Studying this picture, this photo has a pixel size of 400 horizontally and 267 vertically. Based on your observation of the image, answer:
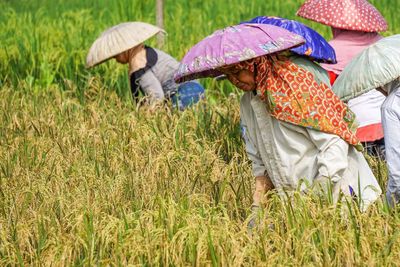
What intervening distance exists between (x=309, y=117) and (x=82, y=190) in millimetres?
1070

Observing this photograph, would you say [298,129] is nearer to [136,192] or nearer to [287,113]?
[287,113]

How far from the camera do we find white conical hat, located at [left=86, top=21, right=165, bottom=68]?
5.84 m

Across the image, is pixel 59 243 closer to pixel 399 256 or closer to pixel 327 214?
pixel 327 214

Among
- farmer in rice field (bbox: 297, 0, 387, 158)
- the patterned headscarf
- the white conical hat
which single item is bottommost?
the white conical hat

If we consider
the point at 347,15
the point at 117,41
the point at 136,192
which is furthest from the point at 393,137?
the point at 117,41

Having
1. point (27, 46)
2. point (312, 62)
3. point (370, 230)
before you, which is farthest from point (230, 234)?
point (27, 46)

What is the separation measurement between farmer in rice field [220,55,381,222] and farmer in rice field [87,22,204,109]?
6.97 feet

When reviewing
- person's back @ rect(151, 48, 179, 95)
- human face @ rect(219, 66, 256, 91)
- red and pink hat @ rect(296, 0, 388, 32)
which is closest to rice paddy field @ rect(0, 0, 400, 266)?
person's back @ rect(151, 48, 179, 95)

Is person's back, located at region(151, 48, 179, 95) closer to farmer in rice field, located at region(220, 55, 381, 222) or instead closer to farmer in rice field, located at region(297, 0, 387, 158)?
farmer in rice field, located at region(297, 0, 387, 158)

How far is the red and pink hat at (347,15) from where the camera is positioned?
496cm

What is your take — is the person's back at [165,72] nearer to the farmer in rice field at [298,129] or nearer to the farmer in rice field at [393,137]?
the farmer in rice field at [298,129]

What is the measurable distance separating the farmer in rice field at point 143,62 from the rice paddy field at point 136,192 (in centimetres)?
17

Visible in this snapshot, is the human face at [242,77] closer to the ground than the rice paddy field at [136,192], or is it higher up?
higher up

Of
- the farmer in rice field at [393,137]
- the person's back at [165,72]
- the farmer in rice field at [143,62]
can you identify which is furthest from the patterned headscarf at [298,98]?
the person's back at [165,72]
